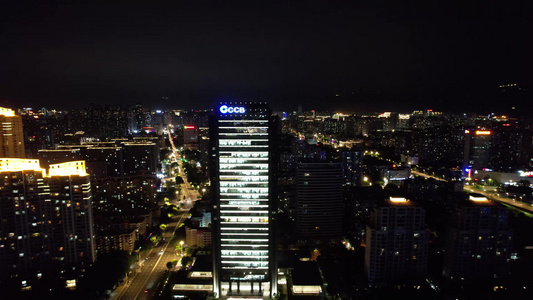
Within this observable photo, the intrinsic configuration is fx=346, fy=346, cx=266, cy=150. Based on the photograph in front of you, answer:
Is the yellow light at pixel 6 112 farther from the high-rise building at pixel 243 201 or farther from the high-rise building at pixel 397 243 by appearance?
the high-rise building at pixel 397 243

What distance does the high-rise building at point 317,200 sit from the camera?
18.2 metres

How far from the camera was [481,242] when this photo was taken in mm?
13062

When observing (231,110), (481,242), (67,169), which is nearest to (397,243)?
(481,242)

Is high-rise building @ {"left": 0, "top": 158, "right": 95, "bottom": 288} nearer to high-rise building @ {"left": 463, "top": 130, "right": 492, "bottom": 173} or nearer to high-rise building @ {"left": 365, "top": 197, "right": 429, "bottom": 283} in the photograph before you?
high-rise building @ {"left": 365, "top": 197, "right": 429, "bottom": 283}

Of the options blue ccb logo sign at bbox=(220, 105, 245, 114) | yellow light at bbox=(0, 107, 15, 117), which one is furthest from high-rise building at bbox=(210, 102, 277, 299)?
yellow light at bbox=(0, 107, 15, 117)

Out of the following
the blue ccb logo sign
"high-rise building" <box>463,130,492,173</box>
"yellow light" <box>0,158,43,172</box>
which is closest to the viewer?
the blue ccb logo sign

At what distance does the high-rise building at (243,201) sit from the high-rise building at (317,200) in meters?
5.49

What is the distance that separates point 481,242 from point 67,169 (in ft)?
55.9

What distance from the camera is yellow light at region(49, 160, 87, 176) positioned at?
14.7m

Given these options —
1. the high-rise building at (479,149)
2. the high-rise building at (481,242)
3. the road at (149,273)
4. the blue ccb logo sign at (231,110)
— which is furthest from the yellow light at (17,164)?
the high-rise building at (479,149)

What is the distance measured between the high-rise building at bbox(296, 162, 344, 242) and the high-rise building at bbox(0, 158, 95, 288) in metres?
9.95

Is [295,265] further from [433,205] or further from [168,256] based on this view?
[433,205]

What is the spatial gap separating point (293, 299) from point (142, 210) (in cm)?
1143

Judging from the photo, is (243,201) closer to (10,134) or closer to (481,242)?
(481,242)
